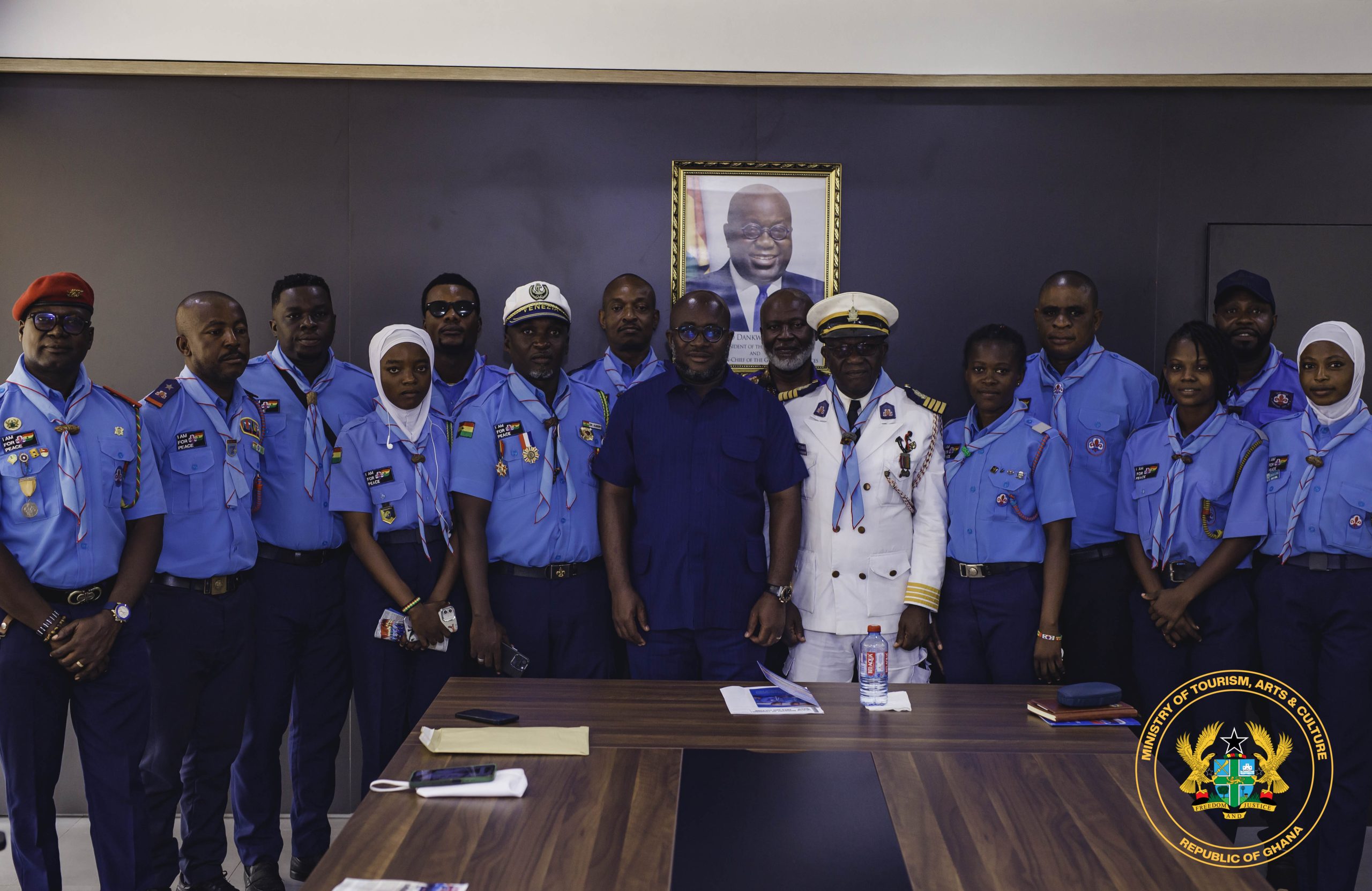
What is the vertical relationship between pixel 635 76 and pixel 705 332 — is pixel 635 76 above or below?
above

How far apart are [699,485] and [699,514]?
102mm

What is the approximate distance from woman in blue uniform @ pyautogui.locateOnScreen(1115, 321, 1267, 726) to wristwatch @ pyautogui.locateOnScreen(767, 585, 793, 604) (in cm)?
137

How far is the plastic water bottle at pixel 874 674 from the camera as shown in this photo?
245cm

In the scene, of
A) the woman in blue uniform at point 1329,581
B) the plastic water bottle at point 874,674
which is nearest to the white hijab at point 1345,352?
the woman in blue uniform at point 1329,581

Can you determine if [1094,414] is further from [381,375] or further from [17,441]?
[17,441]

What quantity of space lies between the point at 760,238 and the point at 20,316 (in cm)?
287

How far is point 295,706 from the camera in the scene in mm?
3678

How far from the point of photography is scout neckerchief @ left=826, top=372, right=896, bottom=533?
3461 mm

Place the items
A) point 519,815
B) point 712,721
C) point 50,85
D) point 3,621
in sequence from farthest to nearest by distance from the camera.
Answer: point 50,85 → point 3,621 → point 712,721 → point 519,815

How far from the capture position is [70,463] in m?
2.95

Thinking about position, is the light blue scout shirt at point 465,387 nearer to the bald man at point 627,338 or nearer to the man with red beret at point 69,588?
the bald man at point 627,338

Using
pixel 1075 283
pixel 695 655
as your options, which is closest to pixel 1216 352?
pixel 1075 283

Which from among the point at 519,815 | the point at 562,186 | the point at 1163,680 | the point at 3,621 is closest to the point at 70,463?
the point at 3,621

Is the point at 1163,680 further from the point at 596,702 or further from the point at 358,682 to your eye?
the point at 358,682
